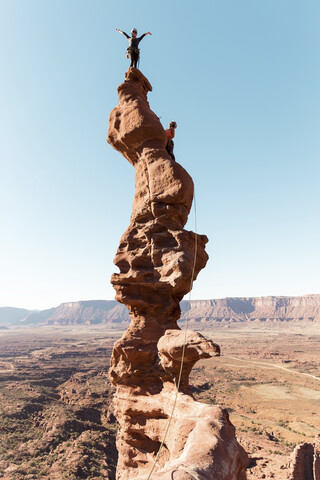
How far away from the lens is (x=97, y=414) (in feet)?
110

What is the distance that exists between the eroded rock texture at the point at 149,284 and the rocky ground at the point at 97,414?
1445 centimetres

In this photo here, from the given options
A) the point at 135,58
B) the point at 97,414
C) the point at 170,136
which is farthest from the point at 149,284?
Result: the point at 97,414

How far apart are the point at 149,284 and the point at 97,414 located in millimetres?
30833

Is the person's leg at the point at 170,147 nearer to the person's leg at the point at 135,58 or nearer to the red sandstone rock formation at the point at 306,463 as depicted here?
the person's leg at the point at 135,58

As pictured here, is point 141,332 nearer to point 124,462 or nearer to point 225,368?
point 124,462

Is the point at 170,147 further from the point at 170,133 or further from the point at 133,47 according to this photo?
the point at 133,47

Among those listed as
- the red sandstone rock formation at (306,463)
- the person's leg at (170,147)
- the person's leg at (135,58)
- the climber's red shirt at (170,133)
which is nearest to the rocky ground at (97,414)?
the red sandstone rock formation at (306,463)

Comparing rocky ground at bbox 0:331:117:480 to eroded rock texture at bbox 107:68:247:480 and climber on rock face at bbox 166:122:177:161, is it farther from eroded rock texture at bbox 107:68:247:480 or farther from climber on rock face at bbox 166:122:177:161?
climber on rock face at bbox 166:122:177:161

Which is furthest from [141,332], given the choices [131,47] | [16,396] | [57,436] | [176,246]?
[16,396]

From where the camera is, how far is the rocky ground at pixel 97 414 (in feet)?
71.6

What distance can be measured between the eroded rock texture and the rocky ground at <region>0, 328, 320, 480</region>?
1445 centimetres

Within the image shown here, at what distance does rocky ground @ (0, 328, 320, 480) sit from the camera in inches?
859

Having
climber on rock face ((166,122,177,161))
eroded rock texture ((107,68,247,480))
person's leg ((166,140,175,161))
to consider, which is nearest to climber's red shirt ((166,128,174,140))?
→ climber on rock face ((166,122,177,161))

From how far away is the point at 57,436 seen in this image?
26734 mm
